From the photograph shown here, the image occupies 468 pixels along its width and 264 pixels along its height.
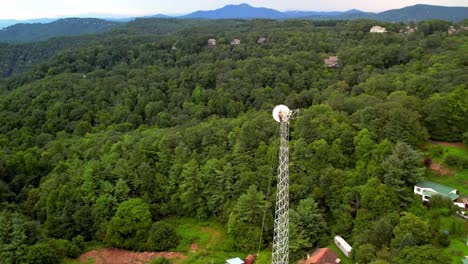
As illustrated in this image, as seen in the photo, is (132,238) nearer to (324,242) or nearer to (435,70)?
(324,242)

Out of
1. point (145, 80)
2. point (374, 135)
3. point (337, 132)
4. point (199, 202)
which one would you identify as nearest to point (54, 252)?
point (199, 202)

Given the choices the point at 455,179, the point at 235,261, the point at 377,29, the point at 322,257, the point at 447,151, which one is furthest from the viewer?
the point at 377,29

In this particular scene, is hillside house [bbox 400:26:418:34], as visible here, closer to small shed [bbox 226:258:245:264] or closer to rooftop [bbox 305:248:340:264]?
rooftop [bbox 305:248:340:264]

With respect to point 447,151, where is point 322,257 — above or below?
below

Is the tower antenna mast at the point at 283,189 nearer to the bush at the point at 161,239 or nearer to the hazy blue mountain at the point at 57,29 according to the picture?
the bush at the point at 161,239

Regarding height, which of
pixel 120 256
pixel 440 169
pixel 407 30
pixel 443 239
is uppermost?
pixel 407 30

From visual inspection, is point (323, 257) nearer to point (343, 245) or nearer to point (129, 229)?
point (343, 245)

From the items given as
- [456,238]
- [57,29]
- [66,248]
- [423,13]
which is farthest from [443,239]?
[423,13]
